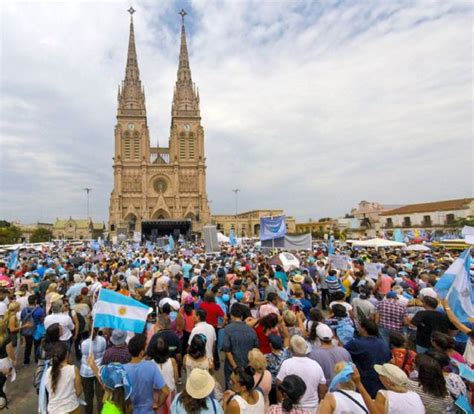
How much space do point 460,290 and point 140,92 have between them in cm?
7153

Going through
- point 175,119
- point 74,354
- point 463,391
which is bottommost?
point 74,354

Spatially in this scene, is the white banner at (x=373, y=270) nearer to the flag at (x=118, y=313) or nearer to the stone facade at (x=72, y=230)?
the flag at (x=118, y=313)

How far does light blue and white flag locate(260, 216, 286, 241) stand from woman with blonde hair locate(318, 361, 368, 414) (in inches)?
369

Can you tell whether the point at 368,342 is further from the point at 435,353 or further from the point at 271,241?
the point at 271,241

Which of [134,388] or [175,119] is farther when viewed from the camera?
[175,119]

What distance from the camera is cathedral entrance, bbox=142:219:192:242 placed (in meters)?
50.5

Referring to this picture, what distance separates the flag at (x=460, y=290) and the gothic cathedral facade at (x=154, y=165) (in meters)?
54.3

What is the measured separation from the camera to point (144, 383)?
2936 millimetres

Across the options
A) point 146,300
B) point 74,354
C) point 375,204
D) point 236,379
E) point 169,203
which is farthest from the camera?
point 375,204

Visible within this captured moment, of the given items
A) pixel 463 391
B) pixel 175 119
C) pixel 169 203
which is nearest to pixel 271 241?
pixel 463 391

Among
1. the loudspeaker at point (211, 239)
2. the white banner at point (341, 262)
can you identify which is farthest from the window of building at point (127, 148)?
the white banner at point (341, 262)

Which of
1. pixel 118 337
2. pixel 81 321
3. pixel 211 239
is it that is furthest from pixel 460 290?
pixel 211 239

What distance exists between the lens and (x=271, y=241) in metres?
12.4

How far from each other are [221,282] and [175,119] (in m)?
62.9
